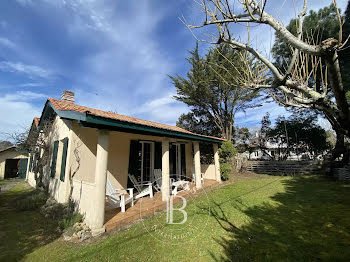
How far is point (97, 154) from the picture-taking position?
4438 millimetres

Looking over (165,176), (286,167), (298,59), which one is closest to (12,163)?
(165,176)

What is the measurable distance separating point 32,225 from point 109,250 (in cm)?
348

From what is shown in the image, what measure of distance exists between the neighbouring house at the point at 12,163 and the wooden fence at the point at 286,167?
941 inches

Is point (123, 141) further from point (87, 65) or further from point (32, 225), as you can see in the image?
point (87, 65)

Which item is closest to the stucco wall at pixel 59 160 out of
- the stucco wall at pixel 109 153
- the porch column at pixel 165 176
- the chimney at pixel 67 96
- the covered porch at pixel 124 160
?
the stucco wall at pixel 109 153

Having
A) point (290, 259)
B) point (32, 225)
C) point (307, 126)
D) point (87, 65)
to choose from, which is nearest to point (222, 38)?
point (290, 259)

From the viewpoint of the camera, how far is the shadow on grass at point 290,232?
3344 mm

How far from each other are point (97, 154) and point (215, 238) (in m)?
3.84

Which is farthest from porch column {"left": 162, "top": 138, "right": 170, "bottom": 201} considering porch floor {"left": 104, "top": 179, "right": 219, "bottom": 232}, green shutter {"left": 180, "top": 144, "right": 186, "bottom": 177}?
green shutter {"left": 180, "top": 144, "right": 186, "bottom": 177}

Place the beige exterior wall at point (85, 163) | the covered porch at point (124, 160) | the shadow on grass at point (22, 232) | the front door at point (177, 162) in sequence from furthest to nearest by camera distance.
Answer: the front door at point (177, 162), the beige exterior wall at point (85, 163), the covered porch at point (124, 160), the shadow on grass at point (22, 232)

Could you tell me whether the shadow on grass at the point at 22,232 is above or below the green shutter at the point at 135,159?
below

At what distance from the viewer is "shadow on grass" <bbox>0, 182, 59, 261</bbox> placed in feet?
12.4

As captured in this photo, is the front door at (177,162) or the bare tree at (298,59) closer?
the bare tree at (298,59)

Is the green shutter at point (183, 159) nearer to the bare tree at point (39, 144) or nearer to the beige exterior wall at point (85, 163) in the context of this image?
the beige exterior wall at point (85, 163)
